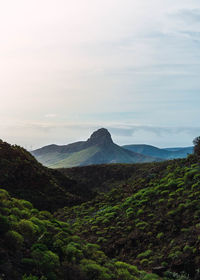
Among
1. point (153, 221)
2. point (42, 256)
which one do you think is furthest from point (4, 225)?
point (153, 221)

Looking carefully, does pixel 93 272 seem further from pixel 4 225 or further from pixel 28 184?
pixel 28 184

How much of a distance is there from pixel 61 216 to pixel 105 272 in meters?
19.1

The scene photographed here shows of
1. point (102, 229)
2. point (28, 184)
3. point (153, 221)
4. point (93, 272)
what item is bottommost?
point (102, 229)

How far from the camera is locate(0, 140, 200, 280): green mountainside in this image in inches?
457

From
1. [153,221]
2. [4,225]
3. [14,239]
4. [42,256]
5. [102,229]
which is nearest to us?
[42,256]

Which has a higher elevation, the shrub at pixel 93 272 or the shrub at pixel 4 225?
the shrub at pixel 4 225

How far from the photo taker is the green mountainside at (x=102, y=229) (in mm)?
11602

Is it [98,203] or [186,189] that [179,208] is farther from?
[98,203]

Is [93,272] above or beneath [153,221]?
beneath

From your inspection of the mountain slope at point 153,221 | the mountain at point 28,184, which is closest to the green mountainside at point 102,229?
the mountain slope at point 153,221

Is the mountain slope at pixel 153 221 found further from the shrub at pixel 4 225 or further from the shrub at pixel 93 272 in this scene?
the shrub at pixel 4 225

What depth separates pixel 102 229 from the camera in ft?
78.4

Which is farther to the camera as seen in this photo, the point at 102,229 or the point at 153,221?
the point at 102,229

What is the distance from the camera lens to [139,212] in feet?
79.7
